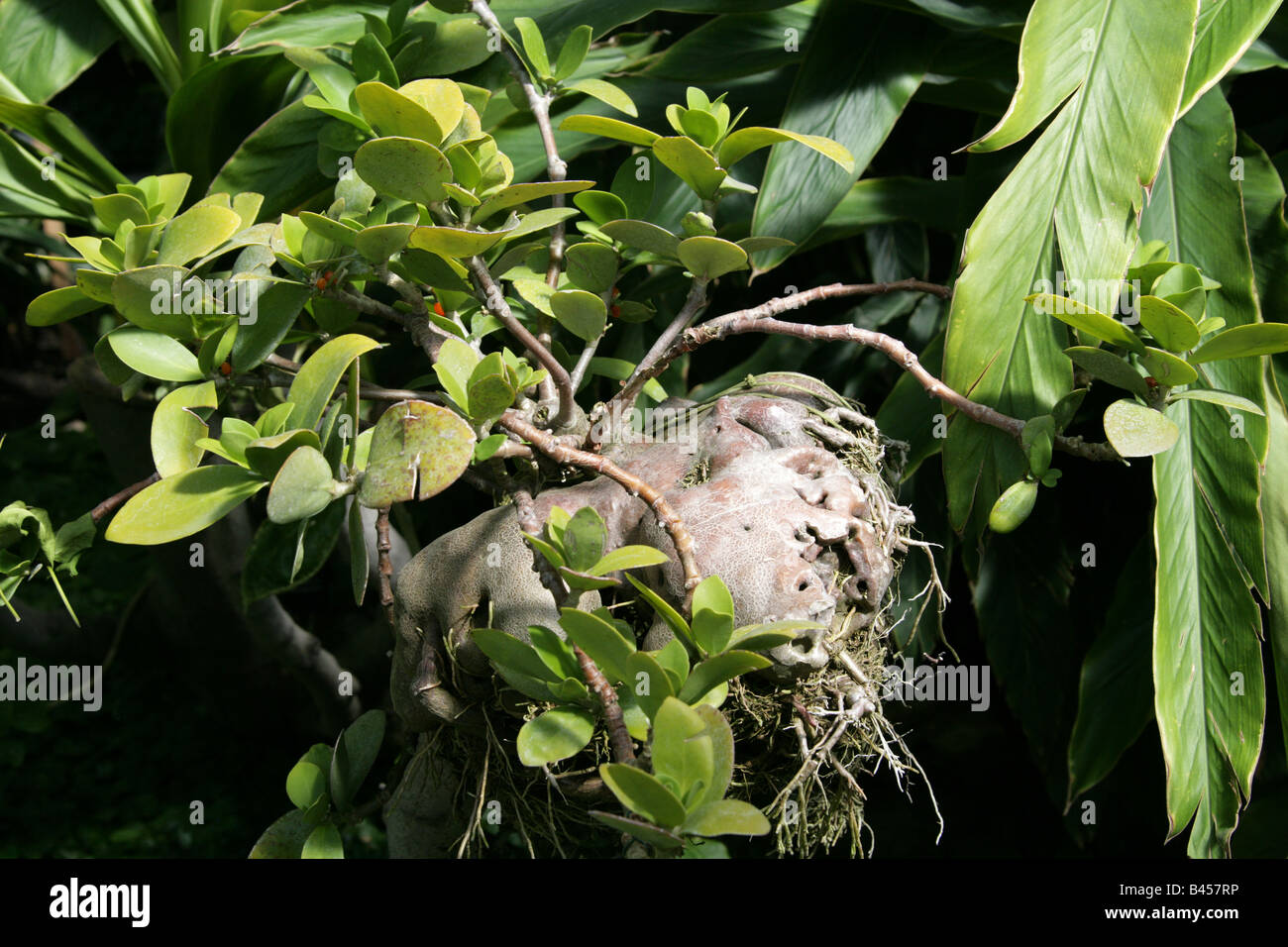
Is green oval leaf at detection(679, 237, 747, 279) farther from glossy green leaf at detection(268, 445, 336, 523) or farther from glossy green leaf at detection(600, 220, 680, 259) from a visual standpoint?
glossy green leaf at detection(268, 445, 336, 523)

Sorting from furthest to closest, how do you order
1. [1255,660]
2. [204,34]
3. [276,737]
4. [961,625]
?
[276,737] < [961,625] < [204,34] < [1255,660]

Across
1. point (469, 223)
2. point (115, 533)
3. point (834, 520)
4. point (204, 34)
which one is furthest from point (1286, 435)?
point (204, 34)

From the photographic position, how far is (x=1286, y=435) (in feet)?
2.10

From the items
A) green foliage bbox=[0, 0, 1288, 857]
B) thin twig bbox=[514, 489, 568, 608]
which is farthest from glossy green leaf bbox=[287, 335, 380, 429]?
thin twig bbox=[514, 489, 568, 608]

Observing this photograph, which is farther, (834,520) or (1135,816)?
(1135,816)

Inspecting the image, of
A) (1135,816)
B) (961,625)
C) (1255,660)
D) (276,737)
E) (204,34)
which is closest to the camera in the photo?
(1255,660)

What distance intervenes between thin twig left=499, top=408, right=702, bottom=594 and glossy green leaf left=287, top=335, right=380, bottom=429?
9 centimetres

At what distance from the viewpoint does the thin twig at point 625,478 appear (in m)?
0.41

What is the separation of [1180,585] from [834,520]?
12.9 inches

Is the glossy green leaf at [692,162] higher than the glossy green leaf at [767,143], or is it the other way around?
the glossy green leaf at [767,143]

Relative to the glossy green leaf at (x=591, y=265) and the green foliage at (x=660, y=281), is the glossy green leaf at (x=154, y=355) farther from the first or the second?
the glossy green leaf at (x=591, y=265)

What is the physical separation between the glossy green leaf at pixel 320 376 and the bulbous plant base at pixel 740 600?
0.12 m

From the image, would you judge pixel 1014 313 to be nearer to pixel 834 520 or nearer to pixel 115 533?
pixel 834 520

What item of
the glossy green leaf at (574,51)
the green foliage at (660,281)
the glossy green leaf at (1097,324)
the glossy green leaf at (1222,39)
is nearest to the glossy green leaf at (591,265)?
the green foliage at (660,281)
